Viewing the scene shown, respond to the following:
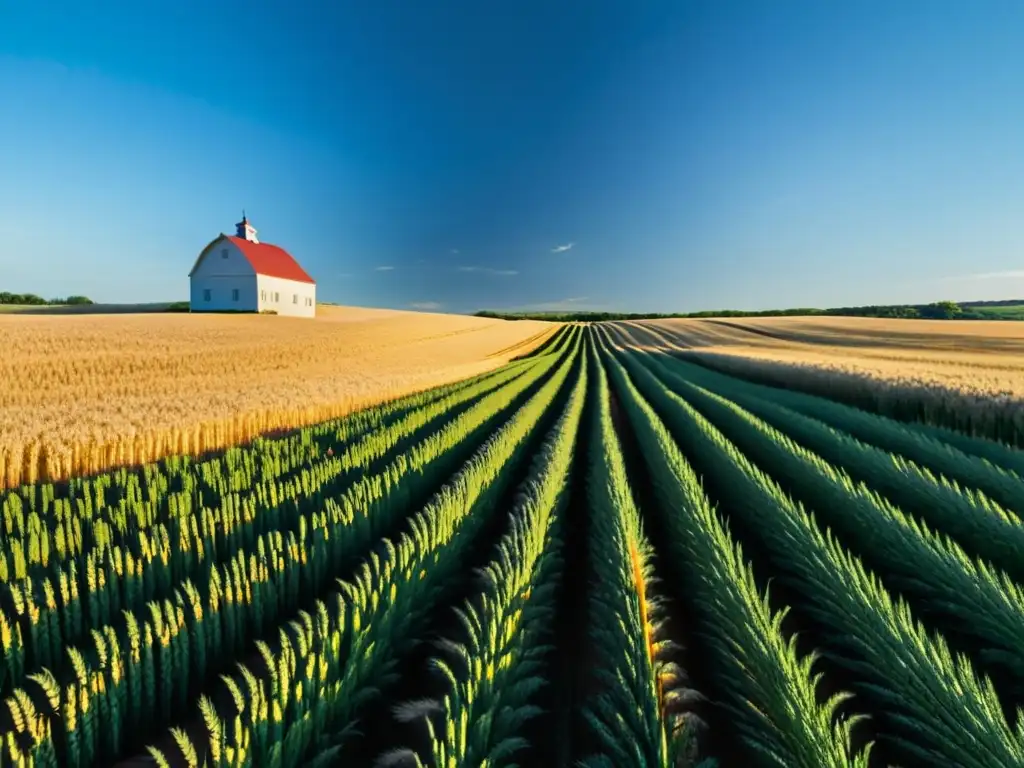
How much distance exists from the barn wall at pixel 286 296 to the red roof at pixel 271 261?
620 mm

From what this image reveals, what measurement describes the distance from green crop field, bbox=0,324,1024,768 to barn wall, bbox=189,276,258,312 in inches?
1825

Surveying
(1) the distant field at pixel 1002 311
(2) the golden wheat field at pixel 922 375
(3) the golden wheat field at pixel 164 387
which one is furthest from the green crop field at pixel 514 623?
(1) the distant field at pixel 1002 311

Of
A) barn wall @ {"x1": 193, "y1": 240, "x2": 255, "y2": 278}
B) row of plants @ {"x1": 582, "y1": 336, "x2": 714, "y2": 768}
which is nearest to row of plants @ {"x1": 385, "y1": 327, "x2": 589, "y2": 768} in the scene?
row of plants @ {"x1": 582, "y1": 336, "x2": 714, "y2": 768}

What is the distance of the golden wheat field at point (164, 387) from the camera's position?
217 inches

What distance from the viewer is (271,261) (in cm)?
4866

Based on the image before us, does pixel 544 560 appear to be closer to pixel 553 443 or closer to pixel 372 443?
pixel 553 443

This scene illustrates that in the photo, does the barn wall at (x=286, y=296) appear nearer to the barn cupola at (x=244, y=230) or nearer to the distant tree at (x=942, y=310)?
the barn cupola at (x=244, y=230)

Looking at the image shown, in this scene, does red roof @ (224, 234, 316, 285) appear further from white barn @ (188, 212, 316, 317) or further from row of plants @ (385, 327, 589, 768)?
row of plants @ (385, 327, 589, 768)

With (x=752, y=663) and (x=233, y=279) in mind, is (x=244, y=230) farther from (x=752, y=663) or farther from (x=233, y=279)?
(x=752, y=663)

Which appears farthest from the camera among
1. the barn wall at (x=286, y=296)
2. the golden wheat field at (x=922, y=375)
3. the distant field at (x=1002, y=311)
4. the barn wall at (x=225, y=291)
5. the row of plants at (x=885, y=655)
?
the distant field at (x=1002, y=311)

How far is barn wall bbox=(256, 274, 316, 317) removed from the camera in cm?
4509

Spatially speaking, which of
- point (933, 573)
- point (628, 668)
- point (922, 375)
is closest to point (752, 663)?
point (628, 668)

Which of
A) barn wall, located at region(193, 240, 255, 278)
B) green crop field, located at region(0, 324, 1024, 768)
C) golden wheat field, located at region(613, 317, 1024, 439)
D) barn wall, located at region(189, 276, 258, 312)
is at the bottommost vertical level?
green crop field, located at region(0, 324, 1024, 768)

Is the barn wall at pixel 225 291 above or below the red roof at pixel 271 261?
below
